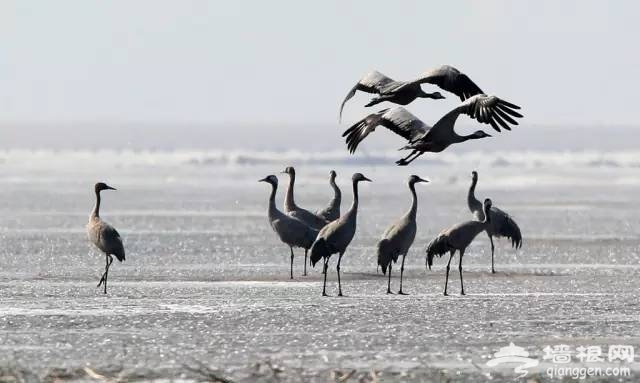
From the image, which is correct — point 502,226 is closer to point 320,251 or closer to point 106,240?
point 320,251

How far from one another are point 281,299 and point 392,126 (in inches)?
99.3

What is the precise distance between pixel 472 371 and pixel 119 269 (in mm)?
9999

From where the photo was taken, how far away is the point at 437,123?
16.9 meters

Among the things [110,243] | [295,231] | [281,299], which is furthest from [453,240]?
[110,243]

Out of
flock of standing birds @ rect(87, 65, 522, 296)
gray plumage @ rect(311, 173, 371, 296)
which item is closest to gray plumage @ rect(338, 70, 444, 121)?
flock of standing birds @ rect(87, 65, 522, 296)

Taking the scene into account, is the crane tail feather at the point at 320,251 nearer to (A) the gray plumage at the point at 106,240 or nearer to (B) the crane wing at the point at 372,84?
(B) the crane wing at the point at 372,84

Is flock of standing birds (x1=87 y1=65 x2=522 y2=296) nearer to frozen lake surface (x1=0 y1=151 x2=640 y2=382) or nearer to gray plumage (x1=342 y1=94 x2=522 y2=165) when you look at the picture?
gray plumage (x1=342 y1=94 x2=522 y2=165)

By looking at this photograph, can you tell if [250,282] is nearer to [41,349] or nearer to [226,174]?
[41,349]

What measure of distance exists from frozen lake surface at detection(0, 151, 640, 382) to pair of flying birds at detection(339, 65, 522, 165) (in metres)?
1.79

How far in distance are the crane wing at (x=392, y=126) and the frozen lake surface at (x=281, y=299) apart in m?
1.83

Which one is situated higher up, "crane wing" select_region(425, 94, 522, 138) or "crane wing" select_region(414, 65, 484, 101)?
"crane wing" select_region(414, 65, 484, 101)

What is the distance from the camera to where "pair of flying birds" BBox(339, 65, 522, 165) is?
53.1 ft

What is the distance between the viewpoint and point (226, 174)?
199 feet

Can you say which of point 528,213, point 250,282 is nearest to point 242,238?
point 250,282
